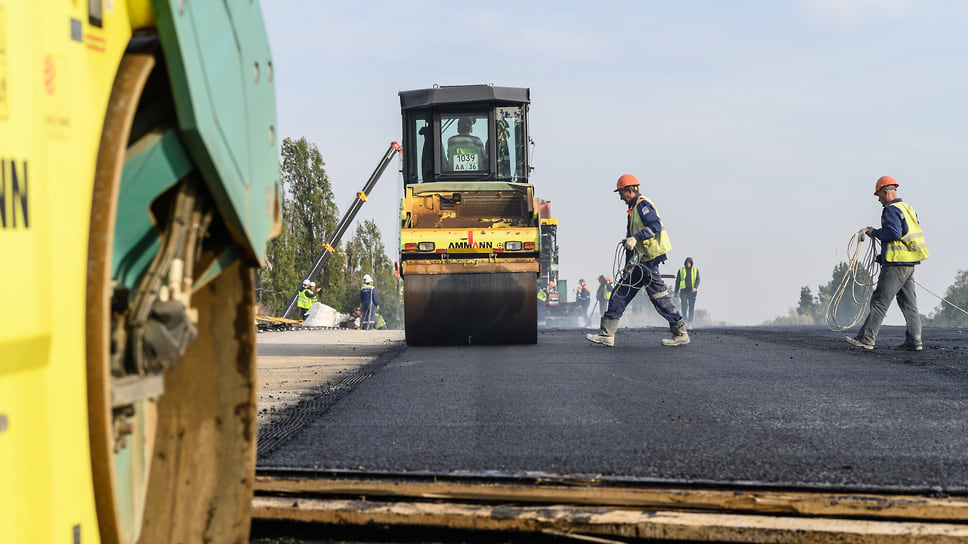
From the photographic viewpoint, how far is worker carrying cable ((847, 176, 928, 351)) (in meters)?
10.2

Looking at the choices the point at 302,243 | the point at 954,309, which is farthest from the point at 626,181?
the point at 954,309

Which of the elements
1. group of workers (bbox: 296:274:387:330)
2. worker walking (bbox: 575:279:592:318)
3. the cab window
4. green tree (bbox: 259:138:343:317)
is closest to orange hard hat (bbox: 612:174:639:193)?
the cab window

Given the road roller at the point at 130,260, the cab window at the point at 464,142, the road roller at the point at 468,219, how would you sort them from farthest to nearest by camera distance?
1. the cab window at the point at 464,142
2. the road roller at the point at 468,219
3. the road roller at the point at 130,260

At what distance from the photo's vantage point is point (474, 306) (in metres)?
11.0

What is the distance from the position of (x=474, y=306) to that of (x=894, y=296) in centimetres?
447

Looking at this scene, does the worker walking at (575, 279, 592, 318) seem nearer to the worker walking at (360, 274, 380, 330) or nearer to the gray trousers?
the worker walking at (360, 274, 380, 330)

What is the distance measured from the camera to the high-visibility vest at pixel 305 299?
2375 centimetres

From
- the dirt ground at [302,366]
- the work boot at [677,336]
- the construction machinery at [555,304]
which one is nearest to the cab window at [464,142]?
the dirt ground at [302,366]

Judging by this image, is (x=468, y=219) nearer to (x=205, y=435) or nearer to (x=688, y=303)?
(x=205, y=435)

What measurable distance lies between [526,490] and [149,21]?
208 cm

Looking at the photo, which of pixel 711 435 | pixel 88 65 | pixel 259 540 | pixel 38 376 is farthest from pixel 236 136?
pixel 711 435

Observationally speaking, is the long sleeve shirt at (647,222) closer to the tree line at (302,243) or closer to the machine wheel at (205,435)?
the machine wheel at (205,435)

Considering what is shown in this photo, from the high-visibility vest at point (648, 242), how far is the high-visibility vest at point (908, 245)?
2335 millimetres

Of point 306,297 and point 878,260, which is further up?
point 878,260
